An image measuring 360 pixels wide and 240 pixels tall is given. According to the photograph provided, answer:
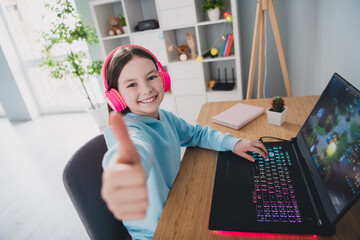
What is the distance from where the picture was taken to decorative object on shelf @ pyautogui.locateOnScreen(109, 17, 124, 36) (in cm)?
280

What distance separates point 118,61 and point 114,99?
0.14m

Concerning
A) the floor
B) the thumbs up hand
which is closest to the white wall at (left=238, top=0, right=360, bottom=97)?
the thumbs up hand

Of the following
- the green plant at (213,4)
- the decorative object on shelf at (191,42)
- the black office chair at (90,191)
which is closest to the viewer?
the black office chair at (90,191)

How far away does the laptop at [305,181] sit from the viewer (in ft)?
1.85

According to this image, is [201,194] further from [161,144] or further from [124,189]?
[124,189]

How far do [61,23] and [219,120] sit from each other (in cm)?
245

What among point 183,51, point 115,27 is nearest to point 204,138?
point 183,51

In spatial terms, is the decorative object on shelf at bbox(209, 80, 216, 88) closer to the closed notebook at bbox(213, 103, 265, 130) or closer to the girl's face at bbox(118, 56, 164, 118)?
the closed notebook at bbox(213, 103, 265, 130)

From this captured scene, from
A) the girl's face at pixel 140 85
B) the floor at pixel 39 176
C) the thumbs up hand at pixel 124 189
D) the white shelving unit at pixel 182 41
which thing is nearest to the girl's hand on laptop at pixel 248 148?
the girl's face at pixel 140 85

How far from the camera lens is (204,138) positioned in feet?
3.34

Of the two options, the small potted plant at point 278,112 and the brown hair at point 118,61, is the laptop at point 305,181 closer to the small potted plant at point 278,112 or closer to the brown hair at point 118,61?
the small potted plant at point 278,112

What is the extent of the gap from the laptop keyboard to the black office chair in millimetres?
532

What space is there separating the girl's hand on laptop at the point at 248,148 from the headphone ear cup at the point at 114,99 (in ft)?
1.53

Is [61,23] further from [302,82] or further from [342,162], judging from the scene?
[342,162]
